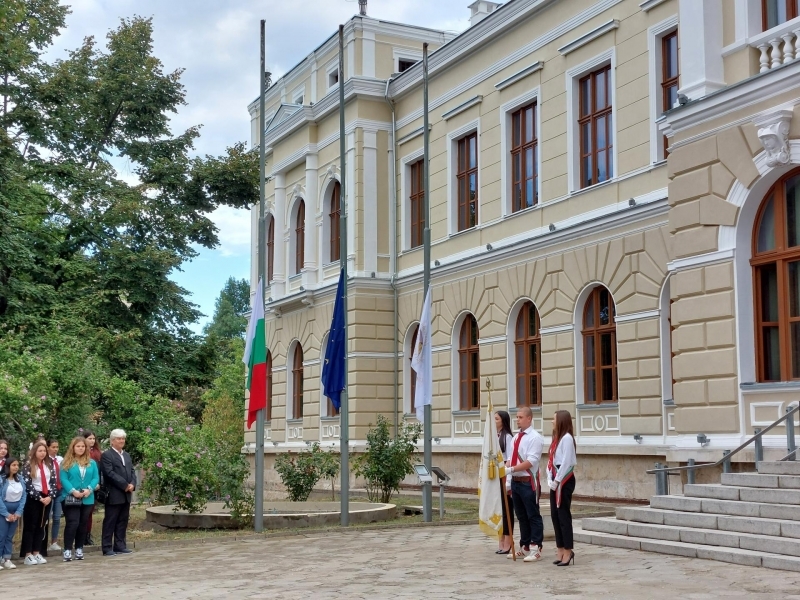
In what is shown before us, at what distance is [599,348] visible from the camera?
75.7 feet

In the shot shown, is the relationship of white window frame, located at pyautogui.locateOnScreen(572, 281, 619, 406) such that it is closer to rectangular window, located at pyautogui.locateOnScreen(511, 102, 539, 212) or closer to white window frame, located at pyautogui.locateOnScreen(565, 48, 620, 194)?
white window frame, located at pyautogui.locateOnScreen(565, 48, 620, 194)

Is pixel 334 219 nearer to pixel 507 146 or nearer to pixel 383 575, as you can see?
pixel 507 146

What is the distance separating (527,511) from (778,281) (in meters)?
4.91

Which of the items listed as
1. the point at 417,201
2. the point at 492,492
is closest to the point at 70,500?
the point at 492,492

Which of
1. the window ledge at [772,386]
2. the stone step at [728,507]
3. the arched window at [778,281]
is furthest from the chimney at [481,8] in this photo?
the stone step at [728,507]

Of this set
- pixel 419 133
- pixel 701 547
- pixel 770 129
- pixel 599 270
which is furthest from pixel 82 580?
pixel 419 133

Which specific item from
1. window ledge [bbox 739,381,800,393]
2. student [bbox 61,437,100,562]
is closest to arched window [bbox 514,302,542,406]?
window ledge [bbox 739,381,800,393]

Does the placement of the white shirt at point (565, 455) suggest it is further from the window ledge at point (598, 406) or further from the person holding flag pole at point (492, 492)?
the window ledge at point (598, 406)

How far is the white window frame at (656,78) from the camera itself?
2145 centimetres

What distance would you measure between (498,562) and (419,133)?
1971 cm

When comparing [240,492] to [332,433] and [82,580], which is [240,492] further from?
[332,433]

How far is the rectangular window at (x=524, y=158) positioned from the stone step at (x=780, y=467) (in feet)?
41.8

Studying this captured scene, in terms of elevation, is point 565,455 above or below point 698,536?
above

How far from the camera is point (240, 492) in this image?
18.4 meters
